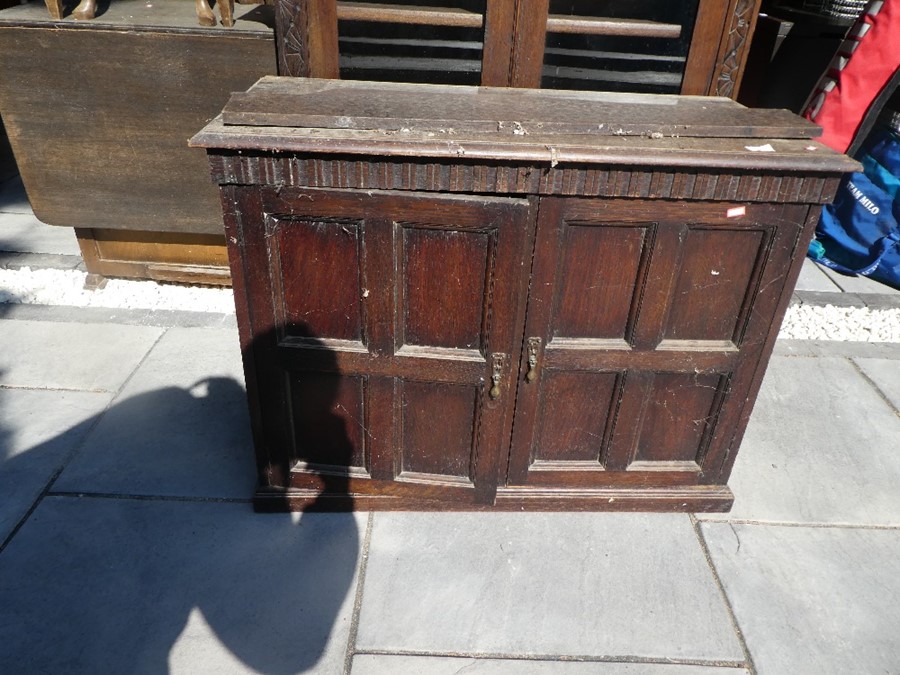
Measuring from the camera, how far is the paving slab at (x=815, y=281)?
4.11 m

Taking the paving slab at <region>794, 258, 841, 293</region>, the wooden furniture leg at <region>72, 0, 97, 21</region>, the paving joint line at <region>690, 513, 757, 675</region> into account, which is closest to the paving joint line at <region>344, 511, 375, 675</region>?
the paving joint line at <region>690, 513, 757, 675</region>

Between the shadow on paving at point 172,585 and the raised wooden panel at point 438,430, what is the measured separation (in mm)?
247

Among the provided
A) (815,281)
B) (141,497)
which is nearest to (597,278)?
(141,497)

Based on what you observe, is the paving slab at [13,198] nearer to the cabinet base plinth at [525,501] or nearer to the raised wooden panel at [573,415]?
the cabinet base plinth at [525,501]

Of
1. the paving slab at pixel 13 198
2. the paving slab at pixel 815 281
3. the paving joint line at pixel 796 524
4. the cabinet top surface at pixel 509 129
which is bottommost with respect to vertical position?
the paving slab at pixel 13 198

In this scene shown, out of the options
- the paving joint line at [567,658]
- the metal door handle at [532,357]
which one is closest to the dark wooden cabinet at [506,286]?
the metal door handle at [532,357]

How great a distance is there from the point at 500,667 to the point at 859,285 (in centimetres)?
356

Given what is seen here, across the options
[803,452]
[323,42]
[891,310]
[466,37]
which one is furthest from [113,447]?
[891,310]

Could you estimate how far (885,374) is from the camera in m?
3.37

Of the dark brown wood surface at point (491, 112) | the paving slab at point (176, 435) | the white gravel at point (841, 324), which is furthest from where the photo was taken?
the white gravel at point (841, 324)

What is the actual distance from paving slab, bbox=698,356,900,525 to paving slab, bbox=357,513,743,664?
14.2 inches

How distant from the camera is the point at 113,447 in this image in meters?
2.67

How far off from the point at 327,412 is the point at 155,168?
1.87m

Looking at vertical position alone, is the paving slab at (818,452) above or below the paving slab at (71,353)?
above
